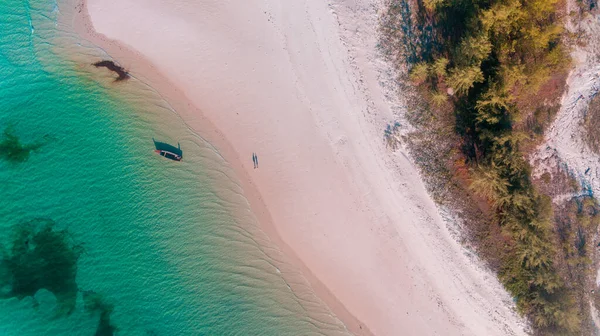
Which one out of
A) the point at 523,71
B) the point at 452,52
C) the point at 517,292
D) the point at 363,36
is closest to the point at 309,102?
the point at 363,36

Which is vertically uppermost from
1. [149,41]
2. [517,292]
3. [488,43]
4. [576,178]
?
[149,41]

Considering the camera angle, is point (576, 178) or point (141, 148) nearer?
point (576, 178)

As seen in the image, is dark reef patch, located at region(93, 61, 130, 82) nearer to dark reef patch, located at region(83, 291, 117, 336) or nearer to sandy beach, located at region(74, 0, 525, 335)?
sandy beach, located at region(74, 0, 525, 335)

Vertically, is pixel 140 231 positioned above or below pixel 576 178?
above

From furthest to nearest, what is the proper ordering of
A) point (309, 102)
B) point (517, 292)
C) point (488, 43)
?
point (309, 102) → point (517, 292) → point (488, 43)

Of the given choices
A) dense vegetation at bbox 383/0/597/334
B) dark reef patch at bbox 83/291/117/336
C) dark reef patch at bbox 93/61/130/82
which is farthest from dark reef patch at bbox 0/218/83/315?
dense vegetation at bbox 383/0/597/334

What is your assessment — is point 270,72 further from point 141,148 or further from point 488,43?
point 488,43

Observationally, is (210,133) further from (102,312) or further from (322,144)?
(102,312)
